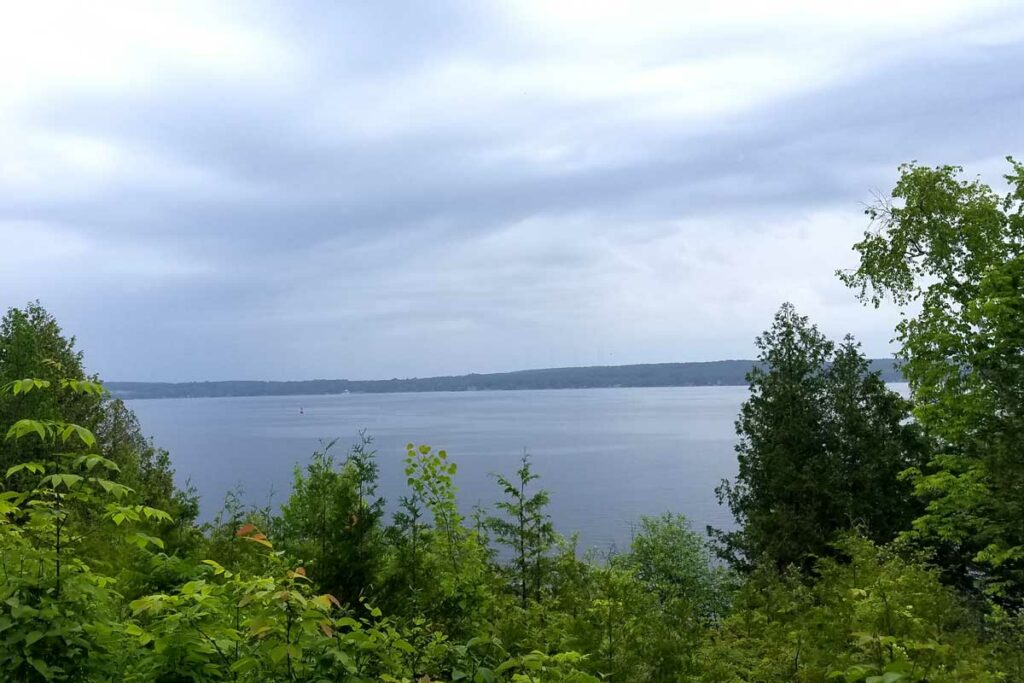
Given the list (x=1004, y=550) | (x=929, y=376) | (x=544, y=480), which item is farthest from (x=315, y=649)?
(x=544, y=480)

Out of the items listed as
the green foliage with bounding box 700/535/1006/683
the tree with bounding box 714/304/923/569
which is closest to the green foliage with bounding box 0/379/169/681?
the green foliage with bounding box 700/535/1006/683

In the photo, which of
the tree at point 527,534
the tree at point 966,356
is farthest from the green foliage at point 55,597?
the tree at point 966,356

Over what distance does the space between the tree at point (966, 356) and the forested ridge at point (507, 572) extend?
0.26 feet

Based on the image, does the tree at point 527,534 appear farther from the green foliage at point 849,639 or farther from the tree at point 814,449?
the tree at point 814,449

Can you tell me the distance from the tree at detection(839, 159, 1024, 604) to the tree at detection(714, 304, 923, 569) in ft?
7.74

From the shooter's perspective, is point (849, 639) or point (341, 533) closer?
point (849, 639)

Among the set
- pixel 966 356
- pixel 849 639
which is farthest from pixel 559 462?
pixel 849 639

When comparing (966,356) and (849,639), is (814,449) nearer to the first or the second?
(966,356)

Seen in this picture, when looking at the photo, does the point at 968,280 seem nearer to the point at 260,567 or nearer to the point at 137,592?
the point at 260,567

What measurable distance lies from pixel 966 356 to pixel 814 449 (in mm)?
7714

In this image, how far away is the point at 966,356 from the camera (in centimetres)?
2286

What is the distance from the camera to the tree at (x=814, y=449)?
27.7 meters

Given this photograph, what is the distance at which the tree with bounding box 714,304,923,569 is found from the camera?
2769 centimetres

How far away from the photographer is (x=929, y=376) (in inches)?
930
